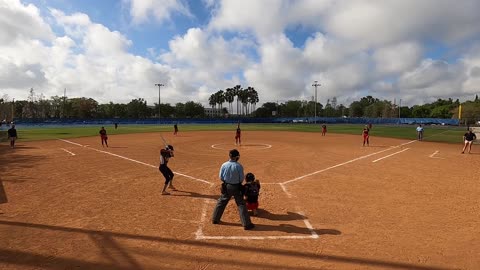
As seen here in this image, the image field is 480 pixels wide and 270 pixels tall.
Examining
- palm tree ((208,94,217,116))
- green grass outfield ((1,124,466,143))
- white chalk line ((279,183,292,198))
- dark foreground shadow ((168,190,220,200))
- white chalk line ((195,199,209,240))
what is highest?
palm tree ((208,94,217,116))

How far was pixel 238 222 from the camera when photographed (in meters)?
8.13

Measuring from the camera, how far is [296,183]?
1267 cm

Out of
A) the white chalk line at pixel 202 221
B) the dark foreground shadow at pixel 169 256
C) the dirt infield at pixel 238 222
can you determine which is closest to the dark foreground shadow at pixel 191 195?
the dirt infield at pixel 238 222

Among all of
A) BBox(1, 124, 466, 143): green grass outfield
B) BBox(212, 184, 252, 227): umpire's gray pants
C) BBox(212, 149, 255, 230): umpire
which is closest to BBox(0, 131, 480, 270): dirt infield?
BBox(212, 184, 252, 227): umpire's gray pants

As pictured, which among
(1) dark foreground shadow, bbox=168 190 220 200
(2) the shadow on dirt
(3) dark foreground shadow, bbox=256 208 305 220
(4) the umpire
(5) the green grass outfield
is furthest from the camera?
(5) the green grass outfield

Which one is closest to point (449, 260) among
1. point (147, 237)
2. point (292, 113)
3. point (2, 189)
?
point (147, 237)

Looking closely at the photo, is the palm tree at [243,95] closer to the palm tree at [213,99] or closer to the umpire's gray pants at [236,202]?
the palm tree at [213,99]

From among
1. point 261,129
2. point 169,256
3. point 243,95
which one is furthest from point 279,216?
point 243,95

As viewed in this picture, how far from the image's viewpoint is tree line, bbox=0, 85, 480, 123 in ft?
397

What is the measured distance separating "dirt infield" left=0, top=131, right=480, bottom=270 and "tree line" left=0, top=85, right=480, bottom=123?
302 feet

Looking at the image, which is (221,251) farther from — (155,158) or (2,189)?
(155,158)

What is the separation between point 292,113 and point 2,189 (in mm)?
168640

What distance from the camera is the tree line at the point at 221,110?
397 feet

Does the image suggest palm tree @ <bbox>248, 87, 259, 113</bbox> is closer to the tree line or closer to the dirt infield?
the tree line
